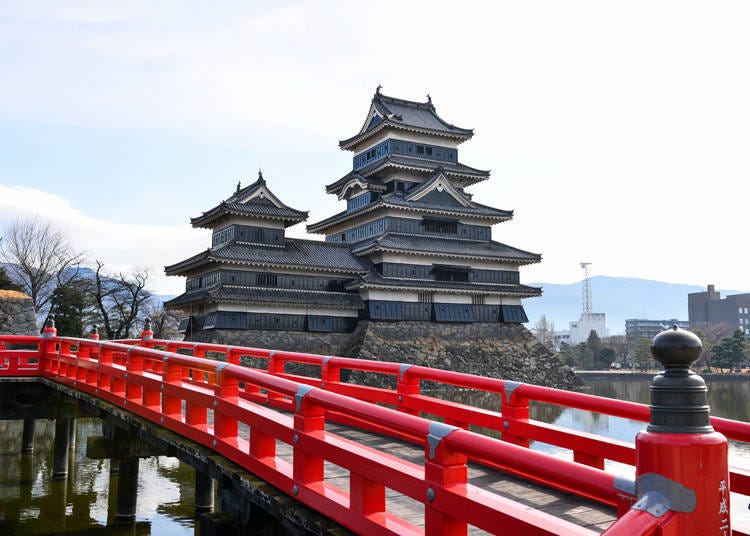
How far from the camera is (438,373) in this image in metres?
7.77

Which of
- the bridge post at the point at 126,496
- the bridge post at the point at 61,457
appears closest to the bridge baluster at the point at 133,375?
the bridge post at the point at 126,496

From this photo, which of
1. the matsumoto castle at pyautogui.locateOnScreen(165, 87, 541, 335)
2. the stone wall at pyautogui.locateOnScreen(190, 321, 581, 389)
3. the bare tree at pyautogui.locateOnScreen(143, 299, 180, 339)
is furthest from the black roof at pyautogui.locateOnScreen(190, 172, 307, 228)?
the bare tree at pyautogui.locateOnScreen(143, 299, 180, 339)

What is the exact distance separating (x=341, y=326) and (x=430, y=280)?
6776 mm

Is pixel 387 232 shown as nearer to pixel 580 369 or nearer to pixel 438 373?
pixel 438 373

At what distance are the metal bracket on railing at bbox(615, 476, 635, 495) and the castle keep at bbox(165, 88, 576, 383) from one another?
35.6 m

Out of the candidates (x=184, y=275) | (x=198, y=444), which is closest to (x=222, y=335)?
(x=184, y=275)

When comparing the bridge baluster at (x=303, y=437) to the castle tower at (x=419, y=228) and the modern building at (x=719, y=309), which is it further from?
the modern building at (x=719, y=309)

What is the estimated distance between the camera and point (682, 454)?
2.61m

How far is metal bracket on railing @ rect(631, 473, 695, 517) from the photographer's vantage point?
103 inches

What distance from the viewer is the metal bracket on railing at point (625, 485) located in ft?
9.48

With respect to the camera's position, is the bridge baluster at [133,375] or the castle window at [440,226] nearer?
the bridge baluster at [133,375]

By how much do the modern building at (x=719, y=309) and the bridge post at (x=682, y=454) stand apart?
117m

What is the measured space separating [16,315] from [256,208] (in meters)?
16.3

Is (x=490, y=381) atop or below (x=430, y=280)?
below
